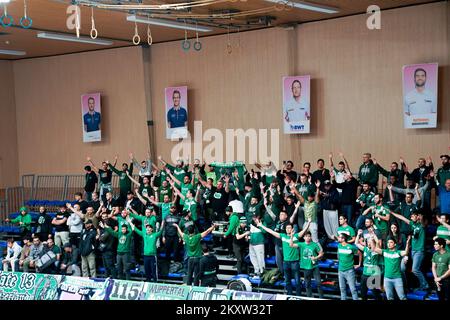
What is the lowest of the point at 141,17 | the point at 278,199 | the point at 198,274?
the point at 198,274

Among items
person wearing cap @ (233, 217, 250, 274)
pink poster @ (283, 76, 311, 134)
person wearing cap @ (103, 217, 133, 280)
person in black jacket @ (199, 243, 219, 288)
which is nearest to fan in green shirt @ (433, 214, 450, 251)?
person wearing cap @ (233, 217, 250, 274)

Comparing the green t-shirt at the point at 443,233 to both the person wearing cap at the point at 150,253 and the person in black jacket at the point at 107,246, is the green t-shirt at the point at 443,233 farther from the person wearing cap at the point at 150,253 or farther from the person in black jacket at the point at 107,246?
the person in black jacket at the point at 107,246

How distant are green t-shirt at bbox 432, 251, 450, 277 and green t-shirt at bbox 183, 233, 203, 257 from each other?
5.42 meters

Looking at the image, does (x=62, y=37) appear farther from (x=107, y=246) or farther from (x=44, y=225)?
(x=107, y=246)

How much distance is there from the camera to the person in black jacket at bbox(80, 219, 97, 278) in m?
19.6

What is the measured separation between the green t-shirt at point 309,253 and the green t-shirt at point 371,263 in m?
1.15

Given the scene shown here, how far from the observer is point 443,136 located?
2033cm

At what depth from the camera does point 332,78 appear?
887 inches

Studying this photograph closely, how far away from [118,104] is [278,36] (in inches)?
295

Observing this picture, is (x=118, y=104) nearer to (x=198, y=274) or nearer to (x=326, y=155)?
(x=326, y=155)

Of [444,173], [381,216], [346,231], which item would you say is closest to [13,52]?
[346,231]

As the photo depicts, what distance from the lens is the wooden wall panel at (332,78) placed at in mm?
20594

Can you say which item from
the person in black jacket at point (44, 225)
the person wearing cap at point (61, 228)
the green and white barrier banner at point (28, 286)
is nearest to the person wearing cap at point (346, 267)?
the green and white barrier banner at point (28, 286)
